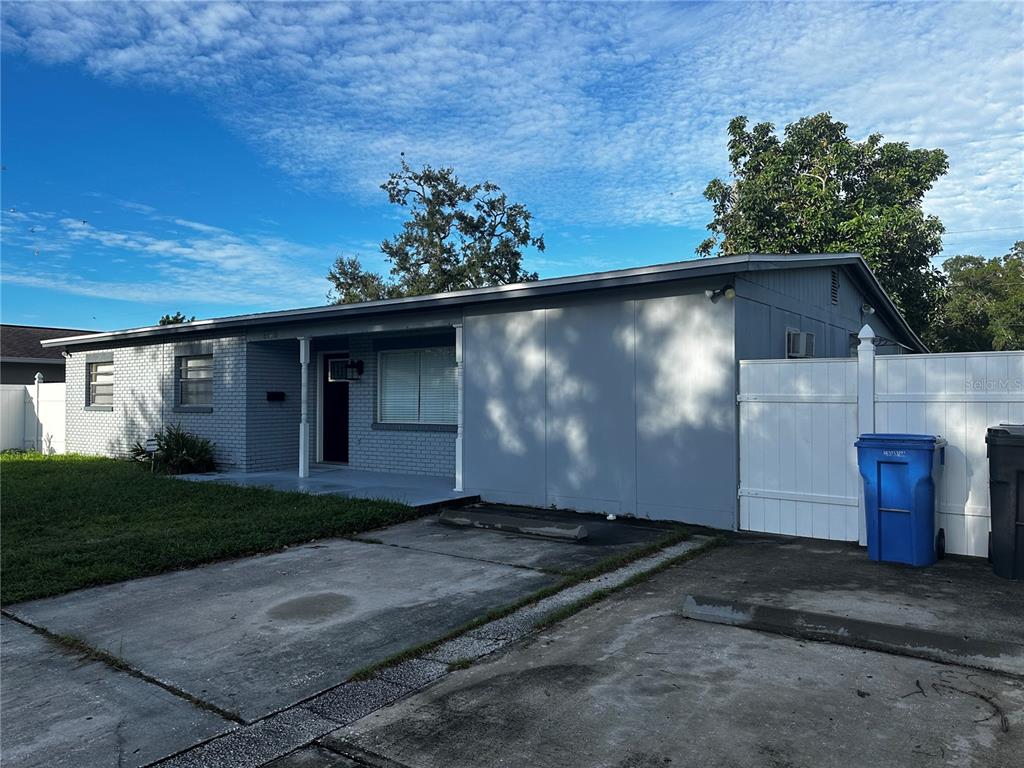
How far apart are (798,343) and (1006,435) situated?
4.62 m

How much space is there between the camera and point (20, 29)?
33.5ft

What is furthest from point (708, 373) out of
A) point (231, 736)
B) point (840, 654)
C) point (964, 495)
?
point (231, 736)

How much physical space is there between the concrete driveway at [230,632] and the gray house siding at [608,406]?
1336 millimetres

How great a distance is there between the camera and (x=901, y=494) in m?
6.36

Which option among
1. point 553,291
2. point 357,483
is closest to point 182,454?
point 357,483

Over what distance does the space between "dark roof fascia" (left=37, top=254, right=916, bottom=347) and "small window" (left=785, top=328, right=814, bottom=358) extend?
102 cm

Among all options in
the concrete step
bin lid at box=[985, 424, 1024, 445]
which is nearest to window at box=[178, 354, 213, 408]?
the concrete step

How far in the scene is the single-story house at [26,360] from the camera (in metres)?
23.6

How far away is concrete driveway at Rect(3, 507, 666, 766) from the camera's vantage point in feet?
11.8

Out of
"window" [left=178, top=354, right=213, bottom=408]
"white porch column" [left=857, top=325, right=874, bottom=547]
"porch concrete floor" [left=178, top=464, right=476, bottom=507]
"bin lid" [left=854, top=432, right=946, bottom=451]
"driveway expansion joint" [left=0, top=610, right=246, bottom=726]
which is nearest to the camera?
"driveway expansion joint" [left=0, top=610, right=246, bottom=726]

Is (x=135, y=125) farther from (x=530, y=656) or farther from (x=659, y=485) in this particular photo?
(x=530, y=656)

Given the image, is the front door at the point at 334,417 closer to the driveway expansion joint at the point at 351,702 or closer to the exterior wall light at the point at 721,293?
the exterior wall light at the point at 721,293

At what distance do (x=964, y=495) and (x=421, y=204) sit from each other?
3079 centimetres

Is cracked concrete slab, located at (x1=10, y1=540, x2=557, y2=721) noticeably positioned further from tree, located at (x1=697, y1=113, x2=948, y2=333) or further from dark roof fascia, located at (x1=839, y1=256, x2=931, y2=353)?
tree, located at (x1=697, y1=113, x2=948, y2=333)
